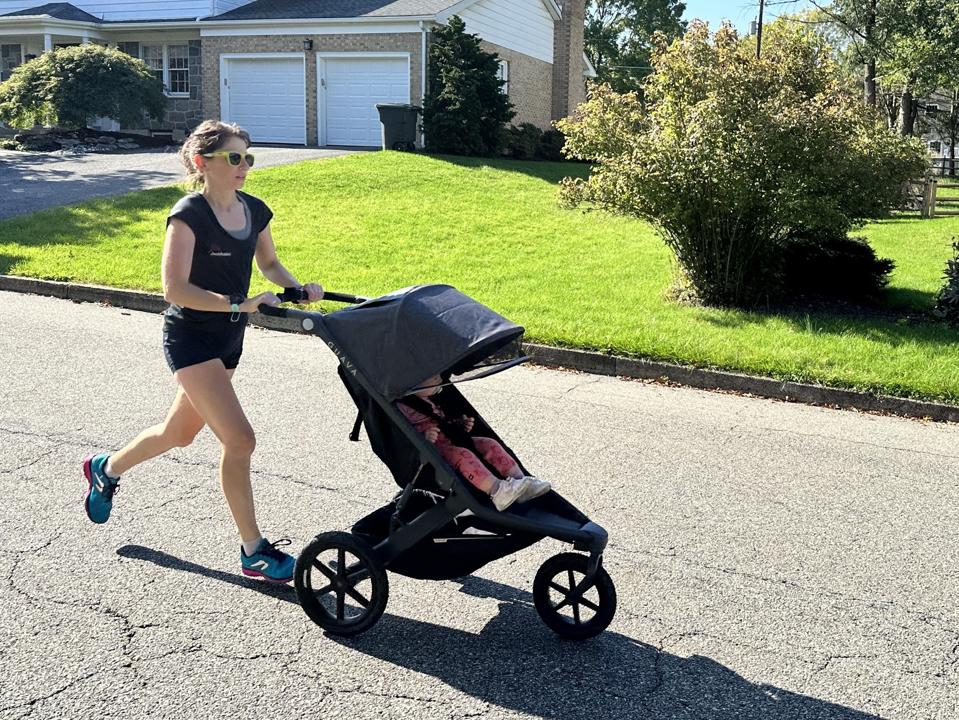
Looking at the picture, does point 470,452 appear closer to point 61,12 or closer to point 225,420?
point 225,420

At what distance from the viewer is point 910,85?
35.9m

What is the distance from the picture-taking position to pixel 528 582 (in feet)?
14.8

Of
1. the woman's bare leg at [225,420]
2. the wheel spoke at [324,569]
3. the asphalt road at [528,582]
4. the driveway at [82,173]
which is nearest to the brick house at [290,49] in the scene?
the driveway at [82,173]

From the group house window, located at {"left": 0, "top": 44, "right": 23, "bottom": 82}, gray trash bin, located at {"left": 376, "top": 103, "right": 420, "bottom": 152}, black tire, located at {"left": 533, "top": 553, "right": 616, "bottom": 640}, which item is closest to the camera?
black tire, located at {"left": 533, "top": 553, "right": 616, "bottom": 640}

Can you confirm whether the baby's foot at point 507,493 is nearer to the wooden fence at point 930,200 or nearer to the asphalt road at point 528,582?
the asphalt road at point 528,582

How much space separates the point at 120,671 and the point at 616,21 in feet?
208

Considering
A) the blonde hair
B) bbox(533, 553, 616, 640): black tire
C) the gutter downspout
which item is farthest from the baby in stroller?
the gutter downspout

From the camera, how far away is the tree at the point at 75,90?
2581 cm

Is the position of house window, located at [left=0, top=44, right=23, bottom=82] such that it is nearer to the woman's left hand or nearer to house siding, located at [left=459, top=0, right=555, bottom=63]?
house siding, located at [left=459, top=0, right=555, bottom=63]

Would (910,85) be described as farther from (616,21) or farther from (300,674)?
(300,674)

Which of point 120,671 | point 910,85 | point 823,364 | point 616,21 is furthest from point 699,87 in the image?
point 616,21

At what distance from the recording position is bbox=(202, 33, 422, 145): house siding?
83.1ft

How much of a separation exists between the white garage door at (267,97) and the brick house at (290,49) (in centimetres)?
3

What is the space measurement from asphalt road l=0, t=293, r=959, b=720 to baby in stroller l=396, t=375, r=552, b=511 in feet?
2.13
